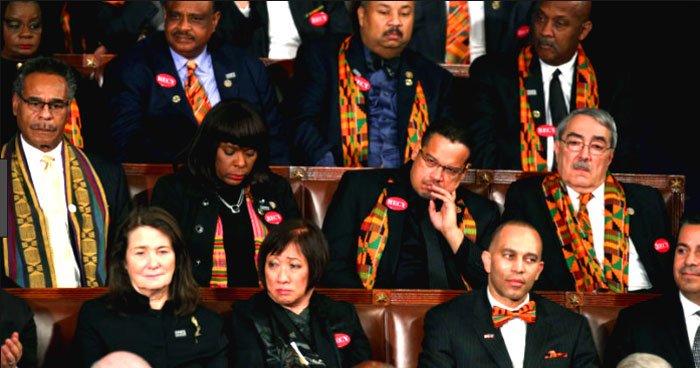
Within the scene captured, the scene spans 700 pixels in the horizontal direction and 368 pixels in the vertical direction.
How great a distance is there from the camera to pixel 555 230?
3.98 metres

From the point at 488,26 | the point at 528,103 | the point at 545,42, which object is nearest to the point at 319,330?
the point at 528,103

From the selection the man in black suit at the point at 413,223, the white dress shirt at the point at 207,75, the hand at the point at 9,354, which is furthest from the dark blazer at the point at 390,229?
the hand at the point at 9,354

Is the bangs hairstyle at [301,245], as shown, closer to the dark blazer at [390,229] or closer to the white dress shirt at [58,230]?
the dark blazer at [390,229]

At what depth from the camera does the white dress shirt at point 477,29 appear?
17.0 feet

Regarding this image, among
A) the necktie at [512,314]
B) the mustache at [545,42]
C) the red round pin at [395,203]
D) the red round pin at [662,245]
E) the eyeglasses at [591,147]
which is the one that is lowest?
the necktie at [512,314]

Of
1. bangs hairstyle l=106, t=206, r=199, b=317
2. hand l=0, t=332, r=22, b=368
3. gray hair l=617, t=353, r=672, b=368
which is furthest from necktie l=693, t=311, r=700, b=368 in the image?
hand l=0, t=332, r=22, b=368

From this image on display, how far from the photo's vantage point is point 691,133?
5.11 metres

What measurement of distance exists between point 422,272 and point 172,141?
43.1 inches

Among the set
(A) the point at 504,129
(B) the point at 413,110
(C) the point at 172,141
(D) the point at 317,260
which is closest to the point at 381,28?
(B) the point at 413,110

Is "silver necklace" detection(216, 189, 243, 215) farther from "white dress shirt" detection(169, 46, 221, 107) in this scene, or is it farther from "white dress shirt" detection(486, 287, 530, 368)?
"white dress shirt" detection(486, 287, 530, 368)

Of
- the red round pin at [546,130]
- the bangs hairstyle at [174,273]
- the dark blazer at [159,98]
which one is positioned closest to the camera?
the bangs hairstyle at [174,273]

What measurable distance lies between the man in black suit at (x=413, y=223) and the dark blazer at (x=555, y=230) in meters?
0.13

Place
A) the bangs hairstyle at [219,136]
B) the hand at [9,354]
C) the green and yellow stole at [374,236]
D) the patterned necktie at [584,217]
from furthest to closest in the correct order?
the patterned necktie at [584,217], the green and yellow stole at [374,236], the bangs hairstyle at [219,136], the hand at [9,354]

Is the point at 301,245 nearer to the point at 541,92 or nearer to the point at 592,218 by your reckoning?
the point at 592,218
